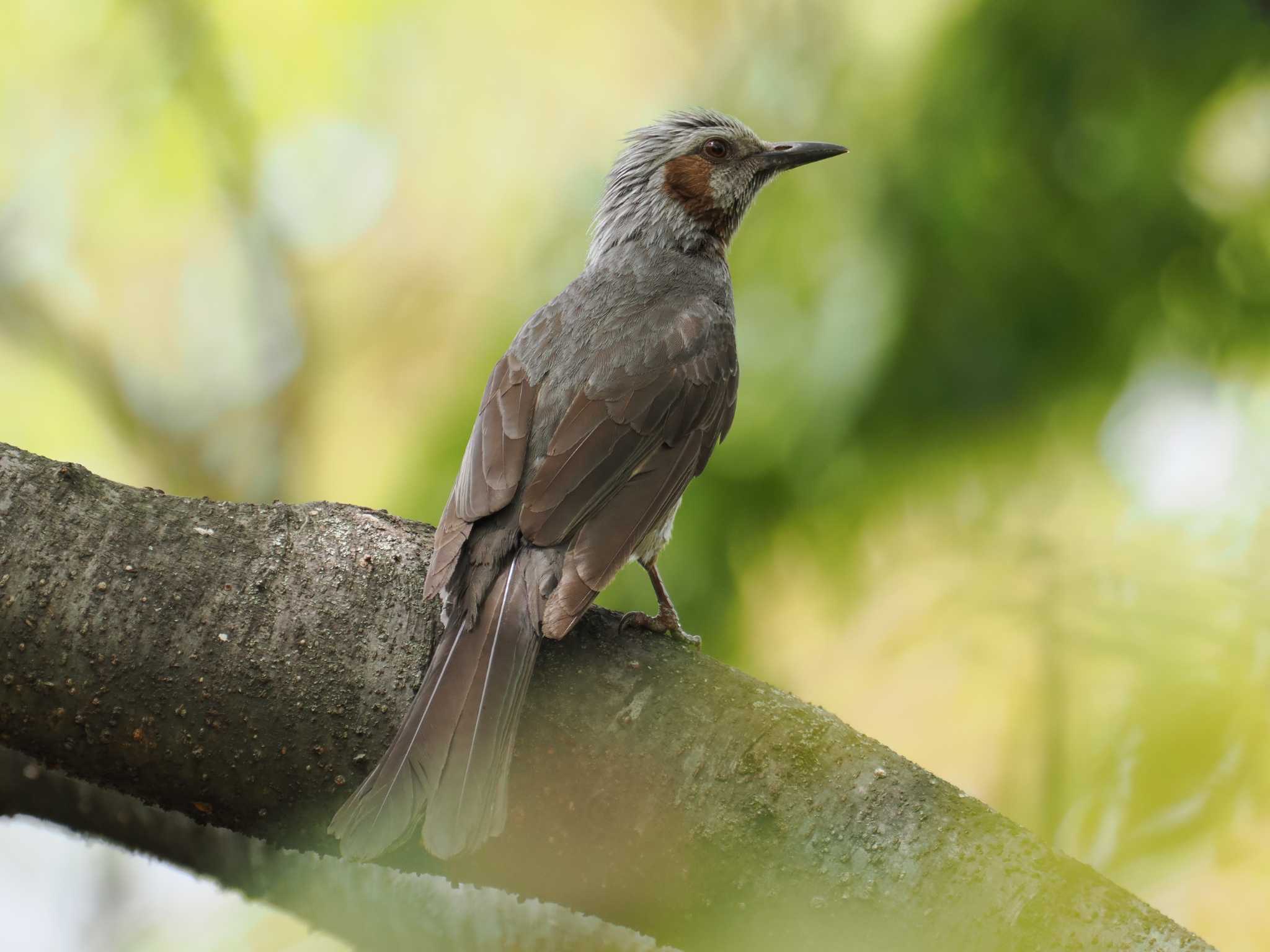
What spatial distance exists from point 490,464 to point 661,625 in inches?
25.1

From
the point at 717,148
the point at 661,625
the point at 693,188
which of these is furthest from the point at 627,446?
the point at 717,148

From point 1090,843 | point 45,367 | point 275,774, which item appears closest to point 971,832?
point 1090,843

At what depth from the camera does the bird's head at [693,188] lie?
4.51 m

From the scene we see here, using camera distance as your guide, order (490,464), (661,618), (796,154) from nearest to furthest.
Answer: (490,464), (661,618), (796,154)

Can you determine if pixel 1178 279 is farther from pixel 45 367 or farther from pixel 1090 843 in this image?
pixel 45 367

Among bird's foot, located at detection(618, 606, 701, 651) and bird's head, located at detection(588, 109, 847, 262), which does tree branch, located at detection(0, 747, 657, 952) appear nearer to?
bird's foot, located at detection(618, 606, 701, 651)

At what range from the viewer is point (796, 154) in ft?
14.0

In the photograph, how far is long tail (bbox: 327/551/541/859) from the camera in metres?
2.11

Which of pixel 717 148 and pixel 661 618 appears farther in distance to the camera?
pixel 717 148

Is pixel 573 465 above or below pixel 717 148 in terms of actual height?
below

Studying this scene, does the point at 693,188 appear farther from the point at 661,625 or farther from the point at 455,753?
the point at 455,753

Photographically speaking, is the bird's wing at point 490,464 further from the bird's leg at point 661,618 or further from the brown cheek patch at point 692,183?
the brown cheek patch at point 692,183

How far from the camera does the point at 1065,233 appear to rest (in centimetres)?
305

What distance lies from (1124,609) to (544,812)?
156 cm
